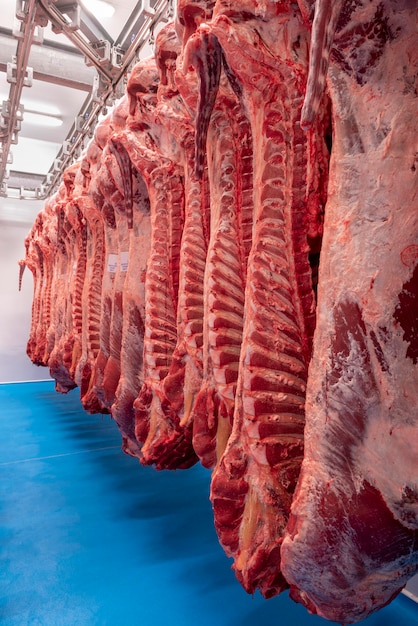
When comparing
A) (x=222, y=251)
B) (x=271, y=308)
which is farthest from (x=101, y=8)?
(x=271, y=308)

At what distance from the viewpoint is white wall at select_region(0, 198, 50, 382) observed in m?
9.46

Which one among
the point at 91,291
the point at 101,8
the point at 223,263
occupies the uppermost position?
the point at 101,8

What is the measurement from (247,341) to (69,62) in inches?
182

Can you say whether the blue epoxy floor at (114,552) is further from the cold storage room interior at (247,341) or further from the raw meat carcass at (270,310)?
the raw meat carcass at (270,310)

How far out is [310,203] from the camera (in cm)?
128

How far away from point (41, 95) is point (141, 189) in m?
5.81

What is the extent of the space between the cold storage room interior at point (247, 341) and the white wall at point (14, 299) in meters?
6.31

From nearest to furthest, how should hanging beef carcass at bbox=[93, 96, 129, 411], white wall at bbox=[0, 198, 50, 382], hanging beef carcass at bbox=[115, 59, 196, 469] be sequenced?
hanging beef carcass at bbox=[115, 59, 196, 469] < hanging beef carcass at bbox=[93, 96, 129, 411] < white wall at bbox=[0, 198, 50, 382]

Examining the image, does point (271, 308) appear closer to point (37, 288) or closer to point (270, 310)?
point (270, 310)

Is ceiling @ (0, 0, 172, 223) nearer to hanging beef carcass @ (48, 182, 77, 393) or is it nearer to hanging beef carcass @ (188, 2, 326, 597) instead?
hanging beef carcass @ (48, 182, 77, 393)

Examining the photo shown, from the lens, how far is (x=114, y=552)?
2564 mm

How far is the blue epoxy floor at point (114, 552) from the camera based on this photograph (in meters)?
2.07

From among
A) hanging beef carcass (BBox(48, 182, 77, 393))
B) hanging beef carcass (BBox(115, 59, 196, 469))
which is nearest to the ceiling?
hanging beef carcass (BBox(48, 182, 77, 393))

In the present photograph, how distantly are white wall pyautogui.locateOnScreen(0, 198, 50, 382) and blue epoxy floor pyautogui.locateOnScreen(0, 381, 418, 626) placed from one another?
18.0 ft
